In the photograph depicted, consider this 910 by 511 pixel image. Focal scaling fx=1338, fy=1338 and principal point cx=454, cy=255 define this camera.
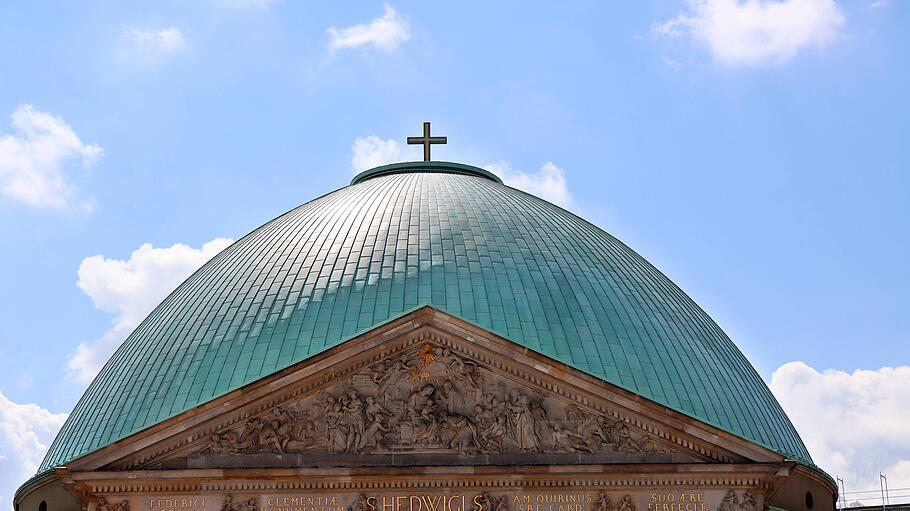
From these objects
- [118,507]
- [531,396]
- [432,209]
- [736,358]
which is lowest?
[118,507]

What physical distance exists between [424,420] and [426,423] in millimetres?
64

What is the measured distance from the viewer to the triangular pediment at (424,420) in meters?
23.4

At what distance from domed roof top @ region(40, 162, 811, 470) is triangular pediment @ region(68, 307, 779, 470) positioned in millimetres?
1603

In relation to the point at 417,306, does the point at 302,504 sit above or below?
below

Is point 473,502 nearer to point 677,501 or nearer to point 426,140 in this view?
point 677,501

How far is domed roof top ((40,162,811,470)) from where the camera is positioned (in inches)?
1059

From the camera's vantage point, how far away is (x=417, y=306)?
88.4ft

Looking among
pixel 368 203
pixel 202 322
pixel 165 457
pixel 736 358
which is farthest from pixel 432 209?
pixel 165 457

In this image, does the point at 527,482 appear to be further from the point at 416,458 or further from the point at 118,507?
the point at 118,507

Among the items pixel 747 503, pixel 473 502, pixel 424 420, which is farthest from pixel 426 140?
pixel 747 503

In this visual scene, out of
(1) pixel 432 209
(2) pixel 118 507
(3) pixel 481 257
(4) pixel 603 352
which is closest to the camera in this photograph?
(2) pixel 118 507

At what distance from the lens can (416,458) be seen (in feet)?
77.0

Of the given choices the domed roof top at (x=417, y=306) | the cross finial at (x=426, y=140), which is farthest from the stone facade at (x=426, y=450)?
the cross finial at (x=426, y=140)

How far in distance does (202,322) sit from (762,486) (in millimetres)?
12240
